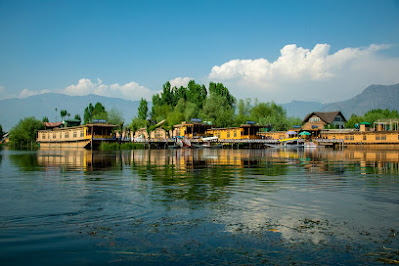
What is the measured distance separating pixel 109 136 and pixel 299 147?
45044mm

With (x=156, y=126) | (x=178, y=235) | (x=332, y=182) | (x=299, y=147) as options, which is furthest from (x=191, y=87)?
(x=178, y=235)

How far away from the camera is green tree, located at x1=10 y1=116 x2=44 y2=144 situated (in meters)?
121

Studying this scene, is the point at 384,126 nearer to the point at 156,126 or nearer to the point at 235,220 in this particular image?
the point at 156,126

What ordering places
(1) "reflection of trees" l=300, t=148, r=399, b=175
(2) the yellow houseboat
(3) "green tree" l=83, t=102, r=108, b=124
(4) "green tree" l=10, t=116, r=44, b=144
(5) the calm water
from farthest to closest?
(3) "green tree" l=83, t=102, r=108, b=124
(4) "green tree" l=10, t=116, r=44, b=144
(2) the yellow houseboat
(1) "reflection of trees" l=300, t=148, r=399, b=175
(5) the calm water

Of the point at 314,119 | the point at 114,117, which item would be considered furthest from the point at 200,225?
the point at 314,119

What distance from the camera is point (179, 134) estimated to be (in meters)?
96.9

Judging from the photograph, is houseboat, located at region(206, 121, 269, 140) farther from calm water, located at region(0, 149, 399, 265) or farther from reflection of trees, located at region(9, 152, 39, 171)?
calm water, located at region(0, 149, 399, 265)

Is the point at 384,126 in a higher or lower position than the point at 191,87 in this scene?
lower

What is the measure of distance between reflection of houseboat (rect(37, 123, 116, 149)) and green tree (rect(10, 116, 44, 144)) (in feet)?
67.4

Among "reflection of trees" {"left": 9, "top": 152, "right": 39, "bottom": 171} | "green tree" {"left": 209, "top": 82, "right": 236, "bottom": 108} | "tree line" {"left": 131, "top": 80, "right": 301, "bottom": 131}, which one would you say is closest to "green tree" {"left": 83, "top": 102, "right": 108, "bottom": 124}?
"tree line" {"left": 131, "top": 80, "right": 301, "bottom": 131}

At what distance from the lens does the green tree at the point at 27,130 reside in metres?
121

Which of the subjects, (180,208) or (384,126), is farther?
(384,126)

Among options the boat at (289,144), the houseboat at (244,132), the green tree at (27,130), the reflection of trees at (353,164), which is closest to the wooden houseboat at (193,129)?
the houseboat at (244,132)

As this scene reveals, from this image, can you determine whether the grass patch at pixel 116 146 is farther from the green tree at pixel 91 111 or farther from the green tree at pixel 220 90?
the green tree at pixel 91 111
